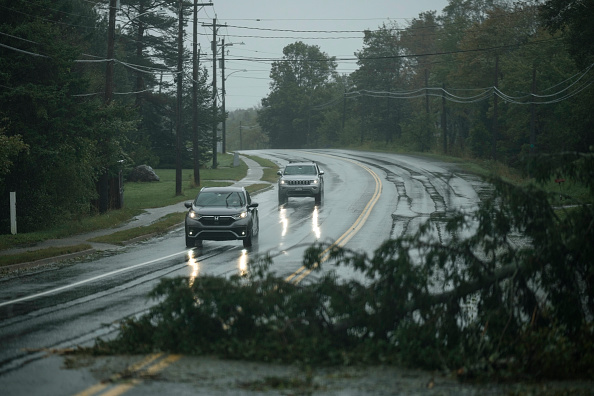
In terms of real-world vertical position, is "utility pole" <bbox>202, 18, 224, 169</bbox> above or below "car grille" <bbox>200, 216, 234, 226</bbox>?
above

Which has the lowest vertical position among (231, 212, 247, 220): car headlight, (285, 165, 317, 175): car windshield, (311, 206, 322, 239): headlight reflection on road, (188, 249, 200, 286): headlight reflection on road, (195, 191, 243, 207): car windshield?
(188, 249, 200, 286): headlight reflection on road

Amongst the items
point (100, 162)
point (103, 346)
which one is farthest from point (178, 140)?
point (103, 346)

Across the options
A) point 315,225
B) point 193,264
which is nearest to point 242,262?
point 193,264

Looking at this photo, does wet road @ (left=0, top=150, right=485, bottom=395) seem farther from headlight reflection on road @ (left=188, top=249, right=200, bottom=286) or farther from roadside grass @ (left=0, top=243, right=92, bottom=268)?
roadside grass @ (left=0, top=243, right=92, bottom=268)

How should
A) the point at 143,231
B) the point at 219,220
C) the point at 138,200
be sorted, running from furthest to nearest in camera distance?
the point at 138,200
the point at 143,231
the point at 219,220

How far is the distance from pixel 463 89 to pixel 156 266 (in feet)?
200

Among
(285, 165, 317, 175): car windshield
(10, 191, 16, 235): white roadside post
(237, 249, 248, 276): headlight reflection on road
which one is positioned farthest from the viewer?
(285, 165, 317, 175): car windshield

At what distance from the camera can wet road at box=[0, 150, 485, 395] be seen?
30.1ft

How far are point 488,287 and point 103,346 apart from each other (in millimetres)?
4776

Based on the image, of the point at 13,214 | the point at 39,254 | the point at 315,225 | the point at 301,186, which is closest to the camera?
the point at 39,254

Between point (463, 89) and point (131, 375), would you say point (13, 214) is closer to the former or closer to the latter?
point (131, 375)

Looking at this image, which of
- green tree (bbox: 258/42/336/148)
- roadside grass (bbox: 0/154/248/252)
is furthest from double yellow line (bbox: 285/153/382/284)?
green tree (bbox: 258/42/336/148)

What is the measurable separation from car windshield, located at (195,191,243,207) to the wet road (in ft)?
4.26

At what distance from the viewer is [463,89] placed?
242ft
